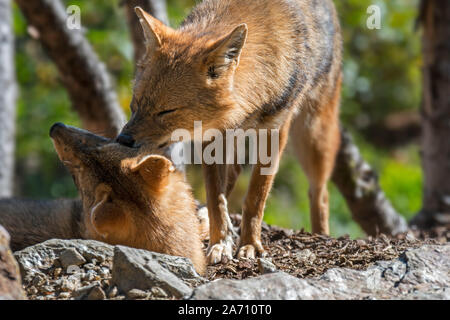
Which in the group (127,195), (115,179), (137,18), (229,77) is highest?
(137,18)

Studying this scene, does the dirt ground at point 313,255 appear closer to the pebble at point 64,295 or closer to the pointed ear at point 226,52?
the pebble at point 64,295

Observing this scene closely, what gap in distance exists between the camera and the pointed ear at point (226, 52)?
205 inches

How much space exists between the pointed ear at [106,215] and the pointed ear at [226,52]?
1503mm

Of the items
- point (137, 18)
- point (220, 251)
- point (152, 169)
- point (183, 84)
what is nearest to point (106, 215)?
point (152, 169)

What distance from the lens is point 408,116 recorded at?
21047 millimetres

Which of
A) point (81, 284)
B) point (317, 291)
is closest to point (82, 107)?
point (81, 284)

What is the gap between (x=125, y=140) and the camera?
5.00 m

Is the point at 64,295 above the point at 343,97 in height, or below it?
below

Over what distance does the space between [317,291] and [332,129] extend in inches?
163

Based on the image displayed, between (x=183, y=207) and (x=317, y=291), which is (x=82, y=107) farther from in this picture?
(x=317, y=291)

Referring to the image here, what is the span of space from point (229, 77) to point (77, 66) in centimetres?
416

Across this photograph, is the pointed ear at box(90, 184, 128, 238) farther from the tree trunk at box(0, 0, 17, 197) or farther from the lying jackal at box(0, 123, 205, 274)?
the tree trunk at box(0, 0, 17, 197)

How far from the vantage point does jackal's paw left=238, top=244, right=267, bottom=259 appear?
18.4 ft

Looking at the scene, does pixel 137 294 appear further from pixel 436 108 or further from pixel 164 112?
pixel 436 108
